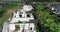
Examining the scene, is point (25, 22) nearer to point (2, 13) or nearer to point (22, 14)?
point (22, 14)

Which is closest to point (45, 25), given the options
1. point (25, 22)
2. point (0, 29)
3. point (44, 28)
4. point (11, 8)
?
point (44, 28)

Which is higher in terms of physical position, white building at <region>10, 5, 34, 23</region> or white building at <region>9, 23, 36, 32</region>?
white building at <region>10, 5, 34, 23</region>

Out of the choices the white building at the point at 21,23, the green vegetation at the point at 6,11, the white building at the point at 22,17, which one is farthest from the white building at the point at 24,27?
the green vegetation at the point at 6,11

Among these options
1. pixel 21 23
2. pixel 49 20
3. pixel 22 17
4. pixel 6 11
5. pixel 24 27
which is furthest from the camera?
pixel 6 11

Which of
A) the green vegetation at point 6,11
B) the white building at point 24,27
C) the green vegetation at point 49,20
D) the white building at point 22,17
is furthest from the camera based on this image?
the green vegetation at point 6,11

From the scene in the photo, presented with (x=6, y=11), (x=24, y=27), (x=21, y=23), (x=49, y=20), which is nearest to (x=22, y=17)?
(x=21, y=23)

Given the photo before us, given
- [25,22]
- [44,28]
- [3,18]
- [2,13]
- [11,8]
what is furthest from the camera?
[11,8]

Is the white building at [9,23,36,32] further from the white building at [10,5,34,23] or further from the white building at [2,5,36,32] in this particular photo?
the white building at [10,5,34,23]

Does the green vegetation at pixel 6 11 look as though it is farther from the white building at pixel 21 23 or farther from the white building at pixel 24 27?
the white building at pixel 24 27

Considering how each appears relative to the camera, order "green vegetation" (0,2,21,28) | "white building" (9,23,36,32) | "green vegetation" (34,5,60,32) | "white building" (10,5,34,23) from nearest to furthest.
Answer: "white building" (9,23,36,32), "green vegetation" (34,5,60,32), "white building" (10,5,34,23), "green vegetation" (0,2,21,28)

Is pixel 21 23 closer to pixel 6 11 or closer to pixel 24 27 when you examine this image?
pixel 24 27

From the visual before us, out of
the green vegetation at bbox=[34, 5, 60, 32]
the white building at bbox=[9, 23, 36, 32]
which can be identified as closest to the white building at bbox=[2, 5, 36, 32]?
the white building at bbox=[9, 23, 36, 32]
